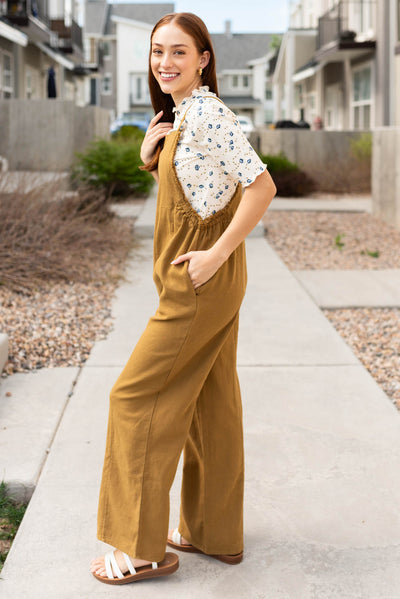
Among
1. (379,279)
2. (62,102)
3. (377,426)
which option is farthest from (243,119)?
(377,426)

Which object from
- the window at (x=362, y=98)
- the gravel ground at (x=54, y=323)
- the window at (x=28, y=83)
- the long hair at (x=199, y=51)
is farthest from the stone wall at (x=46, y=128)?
the window at (x=28, y=83)

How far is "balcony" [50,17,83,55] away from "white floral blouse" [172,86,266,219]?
90.4 ft

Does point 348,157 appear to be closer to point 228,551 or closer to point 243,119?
point 228,551

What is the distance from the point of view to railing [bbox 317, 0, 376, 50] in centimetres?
2102

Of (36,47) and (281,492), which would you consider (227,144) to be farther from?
(36,47)

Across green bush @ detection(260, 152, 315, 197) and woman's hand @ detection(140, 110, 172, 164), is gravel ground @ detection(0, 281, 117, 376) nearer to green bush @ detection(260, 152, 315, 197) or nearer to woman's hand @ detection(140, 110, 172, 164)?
woman's hand @ detection(140, 110, 172, 164)

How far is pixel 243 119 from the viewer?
114ft

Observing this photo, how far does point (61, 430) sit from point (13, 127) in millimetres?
10860

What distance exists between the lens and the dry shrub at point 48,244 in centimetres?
646

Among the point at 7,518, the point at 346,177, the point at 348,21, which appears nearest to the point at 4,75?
the point at 348,21

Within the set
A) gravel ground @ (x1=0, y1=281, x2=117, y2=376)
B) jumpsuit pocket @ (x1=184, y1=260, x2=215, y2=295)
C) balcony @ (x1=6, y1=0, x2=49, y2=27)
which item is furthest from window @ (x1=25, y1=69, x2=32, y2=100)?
jumpsuit pocket @ (x1=184, y1=260, x2=215, y2=295)

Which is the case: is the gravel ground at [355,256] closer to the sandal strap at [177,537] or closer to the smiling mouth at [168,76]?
the sandal strap at [177,537]

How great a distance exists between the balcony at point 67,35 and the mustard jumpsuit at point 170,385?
1086 inches

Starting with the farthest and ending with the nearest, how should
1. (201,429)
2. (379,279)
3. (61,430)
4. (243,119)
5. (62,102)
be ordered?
1. (243,119)
2. (62,102)
3. (379,279)
4. (61,430)
5. (201,429)
